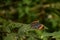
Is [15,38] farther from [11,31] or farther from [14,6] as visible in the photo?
[14,6]

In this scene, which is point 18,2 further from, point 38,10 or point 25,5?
point 38,10

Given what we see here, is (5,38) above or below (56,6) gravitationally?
below

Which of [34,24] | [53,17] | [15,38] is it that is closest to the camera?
[15,38]

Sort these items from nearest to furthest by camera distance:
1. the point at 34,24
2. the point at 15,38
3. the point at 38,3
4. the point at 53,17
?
the point at 15,38 < the point at 34,24 < the point at 53,17 < the point at 38,3

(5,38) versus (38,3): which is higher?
(38,3)

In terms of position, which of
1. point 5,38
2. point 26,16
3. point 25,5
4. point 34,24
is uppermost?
point 25,5

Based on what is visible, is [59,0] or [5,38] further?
[59,0]

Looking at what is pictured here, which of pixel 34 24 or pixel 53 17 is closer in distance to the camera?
pixel 34 24

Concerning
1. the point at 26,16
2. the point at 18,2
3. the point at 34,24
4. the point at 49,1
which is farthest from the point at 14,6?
the point at 34,24

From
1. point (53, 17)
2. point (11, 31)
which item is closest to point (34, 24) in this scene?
point (11, 31)
